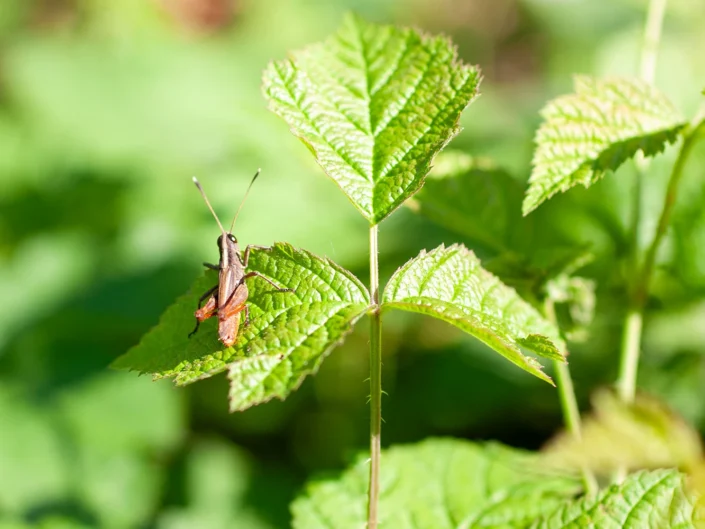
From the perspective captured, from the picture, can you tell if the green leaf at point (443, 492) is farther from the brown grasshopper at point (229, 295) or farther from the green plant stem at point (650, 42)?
the green plant stem at point (650, 42)

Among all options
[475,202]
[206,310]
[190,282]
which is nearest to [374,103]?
[475,202]

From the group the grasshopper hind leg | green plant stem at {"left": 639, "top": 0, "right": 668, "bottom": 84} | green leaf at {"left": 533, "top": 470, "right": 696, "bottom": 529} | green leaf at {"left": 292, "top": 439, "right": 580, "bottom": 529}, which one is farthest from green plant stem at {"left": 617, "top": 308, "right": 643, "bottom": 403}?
the grasshopper hind leg

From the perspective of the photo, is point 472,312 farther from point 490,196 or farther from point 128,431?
A: point 128,431

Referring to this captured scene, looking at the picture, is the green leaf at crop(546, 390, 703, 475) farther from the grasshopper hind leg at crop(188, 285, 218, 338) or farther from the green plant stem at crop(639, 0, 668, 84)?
the green plant stem at crop(639, 0, 668, 84)

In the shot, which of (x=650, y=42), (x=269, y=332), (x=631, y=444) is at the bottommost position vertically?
(x=631, y=444)

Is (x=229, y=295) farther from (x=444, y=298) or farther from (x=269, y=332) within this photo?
(x=444, y=298)

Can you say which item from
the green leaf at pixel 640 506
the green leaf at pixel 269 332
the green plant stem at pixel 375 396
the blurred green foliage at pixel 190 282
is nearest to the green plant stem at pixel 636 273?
the blurred green foliage at pixel 190 282

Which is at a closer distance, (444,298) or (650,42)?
(444,298)
